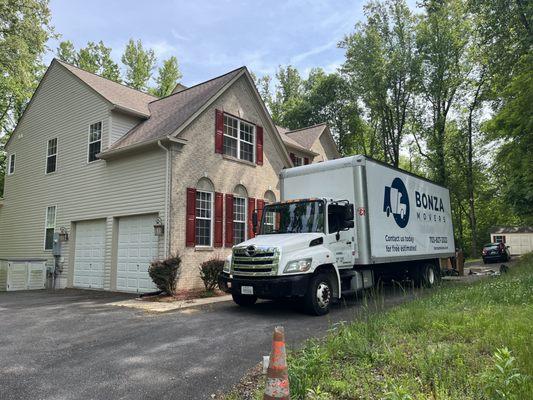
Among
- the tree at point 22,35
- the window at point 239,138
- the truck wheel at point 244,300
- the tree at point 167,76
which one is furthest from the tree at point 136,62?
the truck wheel at point 244,300

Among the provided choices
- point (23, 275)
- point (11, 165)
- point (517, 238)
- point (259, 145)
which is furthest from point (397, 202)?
point (517, 238)

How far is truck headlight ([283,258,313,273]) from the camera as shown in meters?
8.62

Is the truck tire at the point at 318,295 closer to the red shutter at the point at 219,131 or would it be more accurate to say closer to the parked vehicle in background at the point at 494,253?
the red shutter at the point at 219,131

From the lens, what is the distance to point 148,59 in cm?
3838

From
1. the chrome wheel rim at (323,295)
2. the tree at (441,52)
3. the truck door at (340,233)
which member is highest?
the tree at (441,52)

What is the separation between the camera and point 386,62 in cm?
3278

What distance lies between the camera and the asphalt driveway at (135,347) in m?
4.69

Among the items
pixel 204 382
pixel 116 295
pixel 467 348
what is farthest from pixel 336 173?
pixel 116 295

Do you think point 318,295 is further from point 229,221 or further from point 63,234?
point 63,234

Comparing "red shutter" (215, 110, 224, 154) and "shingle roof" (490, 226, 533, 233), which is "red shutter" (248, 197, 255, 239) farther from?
"shingle roof" (490, 226, 533, 233)

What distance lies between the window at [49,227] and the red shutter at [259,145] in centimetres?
956

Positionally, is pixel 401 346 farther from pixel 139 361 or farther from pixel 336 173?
pixel 336 173

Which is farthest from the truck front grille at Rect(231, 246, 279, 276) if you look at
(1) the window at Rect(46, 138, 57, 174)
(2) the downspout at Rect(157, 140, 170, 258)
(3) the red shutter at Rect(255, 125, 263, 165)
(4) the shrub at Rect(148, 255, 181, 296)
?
(1) the window at Rect(46, 138, 57, 174)

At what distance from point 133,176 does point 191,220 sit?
291cm
